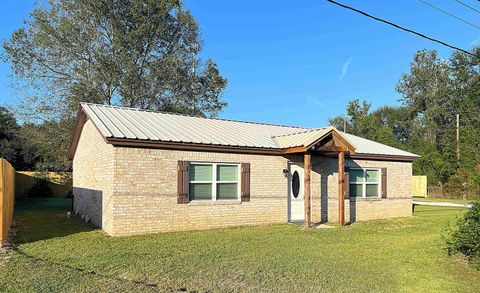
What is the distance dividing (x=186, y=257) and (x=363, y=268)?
355 centimetres

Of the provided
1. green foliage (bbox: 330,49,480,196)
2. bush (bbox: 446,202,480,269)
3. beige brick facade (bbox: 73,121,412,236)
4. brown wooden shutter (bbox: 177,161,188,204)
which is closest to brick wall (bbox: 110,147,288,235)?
beige brick facade (bbox: 73,121,412,236)

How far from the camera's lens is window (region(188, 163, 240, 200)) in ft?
40.1

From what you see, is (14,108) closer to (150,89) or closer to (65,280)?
(150,89)

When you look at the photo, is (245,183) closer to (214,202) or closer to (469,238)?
(214,202)

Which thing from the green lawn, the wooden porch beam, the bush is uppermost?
the wooden porch beam

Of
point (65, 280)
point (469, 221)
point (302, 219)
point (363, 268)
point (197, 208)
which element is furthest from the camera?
point (302, 219)

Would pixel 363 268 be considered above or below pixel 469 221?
below

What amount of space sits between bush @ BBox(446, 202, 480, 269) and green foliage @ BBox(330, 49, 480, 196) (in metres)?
26.8

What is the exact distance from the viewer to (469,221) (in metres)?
7.97

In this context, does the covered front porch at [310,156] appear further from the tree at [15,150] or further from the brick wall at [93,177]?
the tree at [15,150]

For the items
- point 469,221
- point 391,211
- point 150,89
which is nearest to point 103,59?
point 150,89

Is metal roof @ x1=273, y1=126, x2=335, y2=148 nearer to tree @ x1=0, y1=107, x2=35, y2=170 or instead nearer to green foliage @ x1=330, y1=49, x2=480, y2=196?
green foliage @ x1=330, y1=49, x2=480, y2=196

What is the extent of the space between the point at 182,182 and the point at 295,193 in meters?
4.67

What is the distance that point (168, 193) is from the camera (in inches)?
458
